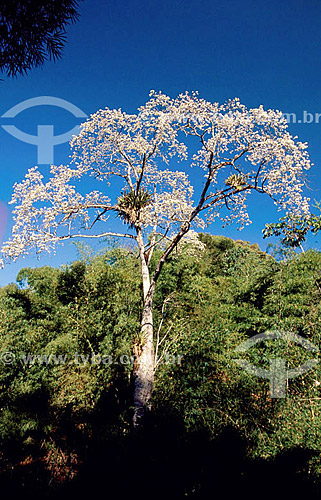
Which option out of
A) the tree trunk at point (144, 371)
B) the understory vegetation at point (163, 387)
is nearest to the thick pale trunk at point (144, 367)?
the tree trunk at point (144, 371)

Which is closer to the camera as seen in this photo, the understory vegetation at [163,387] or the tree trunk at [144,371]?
the understory vegetation at [163,387]

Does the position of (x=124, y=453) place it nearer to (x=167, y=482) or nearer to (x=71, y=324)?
(x=167, y=482)

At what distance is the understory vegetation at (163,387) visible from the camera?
430 cm

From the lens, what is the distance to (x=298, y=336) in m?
5.71

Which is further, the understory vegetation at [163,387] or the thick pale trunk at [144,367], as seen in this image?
the thick pale trunk at [144,367]

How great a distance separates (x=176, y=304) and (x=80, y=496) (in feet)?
19.3

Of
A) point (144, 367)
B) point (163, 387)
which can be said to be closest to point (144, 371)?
point (144, 367)

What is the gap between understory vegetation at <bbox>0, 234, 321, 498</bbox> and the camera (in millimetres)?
4297

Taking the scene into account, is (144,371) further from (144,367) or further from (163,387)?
(163,387)

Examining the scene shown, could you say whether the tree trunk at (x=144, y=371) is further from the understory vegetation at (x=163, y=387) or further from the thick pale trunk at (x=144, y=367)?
the understory vegetation at (x=163, y=387)

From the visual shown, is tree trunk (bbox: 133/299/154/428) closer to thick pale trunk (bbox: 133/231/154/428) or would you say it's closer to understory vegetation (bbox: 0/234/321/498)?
thick pale trunk (bbox: 133/231/154/428)

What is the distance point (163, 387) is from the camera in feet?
20.3

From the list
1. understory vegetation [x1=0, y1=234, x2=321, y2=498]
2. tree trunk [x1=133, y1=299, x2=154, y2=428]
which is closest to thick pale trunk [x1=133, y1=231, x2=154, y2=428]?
tree trunk [x1=133, y1=299, x2=154, y2=428]

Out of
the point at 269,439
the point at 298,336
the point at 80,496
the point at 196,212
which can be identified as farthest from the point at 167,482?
the point at 196,212
